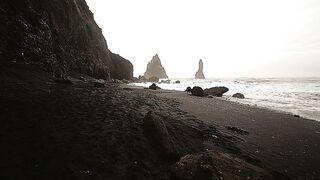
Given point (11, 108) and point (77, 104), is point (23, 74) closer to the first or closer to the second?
point (77, 104)

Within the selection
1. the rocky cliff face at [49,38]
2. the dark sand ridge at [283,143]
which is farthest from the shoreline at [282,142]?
the rocky cliff face at [49,38]

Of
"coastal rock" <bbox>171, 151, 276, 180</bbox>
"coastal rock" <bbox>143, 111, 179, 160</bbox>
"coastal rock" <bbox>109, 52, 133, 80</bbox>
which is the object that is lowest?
"coastal rock" <bbox>171, 151, 276, 180</bbox>

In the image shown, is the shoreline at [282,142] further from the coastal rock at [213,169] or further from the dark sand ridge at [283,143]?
the coastal rock at [213,169]

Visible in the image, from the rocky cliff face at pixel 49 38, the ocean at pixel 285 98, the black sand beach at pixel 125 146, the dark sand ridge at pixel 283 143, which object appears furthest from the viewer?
the ocean at pixel 285 98

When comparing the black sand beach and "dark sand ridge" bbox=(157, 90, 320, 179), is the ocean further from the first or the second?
the black sand beach

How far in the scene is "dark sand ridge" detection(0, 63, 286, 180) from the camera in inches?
278

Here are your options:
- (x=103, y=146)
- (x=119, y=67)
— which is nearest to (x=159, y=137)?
(x=103, y=146)

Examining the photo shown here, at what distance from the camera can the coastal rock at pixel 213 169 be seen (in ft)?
23.8

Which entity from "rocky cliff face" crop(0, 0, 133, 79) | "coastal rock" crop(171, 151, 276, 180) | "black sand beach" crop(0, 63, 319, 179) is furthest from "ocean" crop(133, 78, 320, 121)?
"rocky cliff face" crop(0, 0, 133, 79)

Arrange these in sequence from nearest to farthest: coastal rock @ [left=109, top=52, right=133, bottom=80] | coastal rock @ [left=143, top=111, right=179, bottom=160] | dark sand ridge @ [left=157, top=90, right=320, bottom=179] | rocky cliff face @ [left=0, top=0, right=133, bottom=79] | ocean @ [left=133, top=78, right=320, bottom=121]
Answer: coastal rock @ [left=143, top=111, right=179, bottom=160] < dark sand ridge @ [left=157, top=90, right=320, bottom=179] < rocky cliff face @ [left=0, top=0, right=133, bottom=79] < ocean @ [left=133, top=78, right=320, bottom=121] < coastal rock @ [left=109, top=52, right=133, bottom=80]

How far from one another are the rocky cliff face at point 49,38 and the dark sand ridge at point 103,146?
872 cm

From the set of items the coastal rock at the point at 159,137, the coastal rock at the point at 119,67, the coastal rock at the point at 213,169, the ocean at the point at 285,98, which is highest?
the coastal rock at the point at 119,67

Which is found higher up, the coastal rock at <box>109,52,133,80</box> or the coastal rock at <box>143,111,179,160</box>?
the coastal rock at <box>109,52,133,80</box>

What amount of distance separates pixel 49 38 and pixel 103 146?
21944 millimetres
